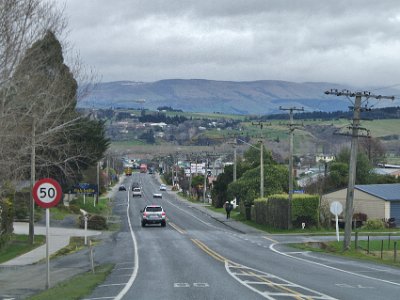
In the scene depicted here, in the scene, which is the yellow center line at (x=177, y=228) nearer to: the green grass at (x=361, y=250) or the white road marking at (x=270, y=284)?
the green grass at (x=361, y=250)

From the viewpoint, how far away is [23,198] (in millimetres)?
58969

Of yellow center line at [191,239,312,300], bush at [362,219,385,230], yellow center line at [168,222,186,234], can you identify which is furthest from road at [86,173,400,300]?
bush at [362,219,385,230]

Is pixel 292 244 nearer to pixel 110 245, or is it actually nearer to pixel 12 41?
pixel 110 245

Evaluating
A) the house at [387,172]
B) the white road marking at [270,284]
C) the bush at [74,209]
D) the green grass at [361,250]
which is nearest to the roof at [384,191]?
the green grass at [361,250]

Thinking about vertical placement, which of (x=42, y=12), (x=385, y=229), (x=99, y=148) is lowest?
(x=385, y=229)

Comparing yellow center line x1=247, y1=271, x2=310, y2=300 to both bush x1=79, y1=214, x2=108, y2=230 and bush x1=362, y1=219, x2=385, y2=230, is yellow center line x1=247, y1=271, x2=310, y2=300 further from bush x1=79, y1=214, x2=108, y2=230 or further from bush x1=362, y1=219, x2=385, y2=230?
bush x1=362, y1=219, x2=385, y2=230

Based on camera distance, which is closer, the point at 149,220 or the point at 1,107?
the point at 1,107

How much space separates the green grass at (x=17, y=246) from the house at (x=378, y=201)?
2657 cm

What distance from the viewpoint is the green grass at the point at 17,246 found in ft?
118

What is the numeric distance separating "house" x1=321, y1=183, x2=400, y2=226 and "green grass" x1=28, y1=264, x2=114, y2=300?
128ft

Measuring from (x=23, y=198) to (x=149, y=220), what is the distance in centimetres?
997

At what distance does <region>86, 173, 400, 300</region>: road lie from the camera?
63.8 ft

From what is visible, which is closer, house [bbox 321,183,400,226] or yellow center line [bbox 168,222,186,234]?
yellow center line [bbox 168,222,186,234]

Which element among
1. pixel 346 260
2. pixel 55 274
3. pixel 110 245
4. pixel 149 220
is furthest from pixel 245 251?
pixel 149 220
